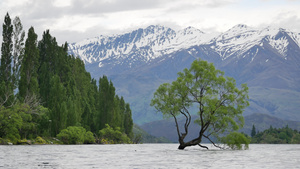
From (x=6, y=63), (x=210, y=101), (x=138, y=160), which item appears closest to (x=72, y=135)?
(x=6, y=63)

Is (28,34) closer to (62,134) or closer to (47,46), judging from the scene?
(47,46)

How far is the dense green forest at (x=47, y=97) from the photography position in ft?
351

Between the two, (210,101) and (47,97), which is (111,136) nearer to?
(47,97)

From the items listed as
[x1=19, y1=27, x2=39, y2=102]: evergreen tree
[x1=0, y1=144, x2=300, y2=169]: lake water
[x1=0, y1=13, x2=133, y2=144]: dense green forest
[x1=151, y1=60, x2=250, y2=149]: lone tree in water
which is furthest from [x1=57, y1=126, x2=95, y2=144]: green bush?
[x1=0, y1=144, x2=300, y2=169]: lake water

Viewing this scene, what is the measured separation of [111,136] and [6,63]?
4290 centimetres

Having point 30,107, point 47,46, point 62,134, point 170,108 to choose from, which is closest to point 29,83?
point 30,107

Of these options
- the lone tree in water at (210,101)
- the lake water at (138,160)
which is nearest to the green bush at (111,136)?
the lone tree in water at (210,101)

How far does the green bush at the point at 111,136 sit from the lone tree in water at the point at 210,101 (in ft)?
196

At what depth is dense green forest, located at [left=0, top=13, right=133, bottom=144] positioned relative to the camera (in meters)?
107

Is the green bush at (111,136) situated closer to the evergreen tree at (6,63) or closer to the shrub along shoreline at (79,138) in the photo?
the shrub along shoreline at (79,138)

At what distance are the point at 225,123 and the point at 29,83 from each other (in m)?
63.0

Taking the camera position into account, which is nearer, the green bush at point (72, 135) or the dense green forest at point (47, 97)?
the dense green forest at point (47, 97)

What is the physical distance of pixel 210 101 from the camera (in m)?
79.2

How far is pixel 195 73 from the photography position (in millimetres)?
83812
